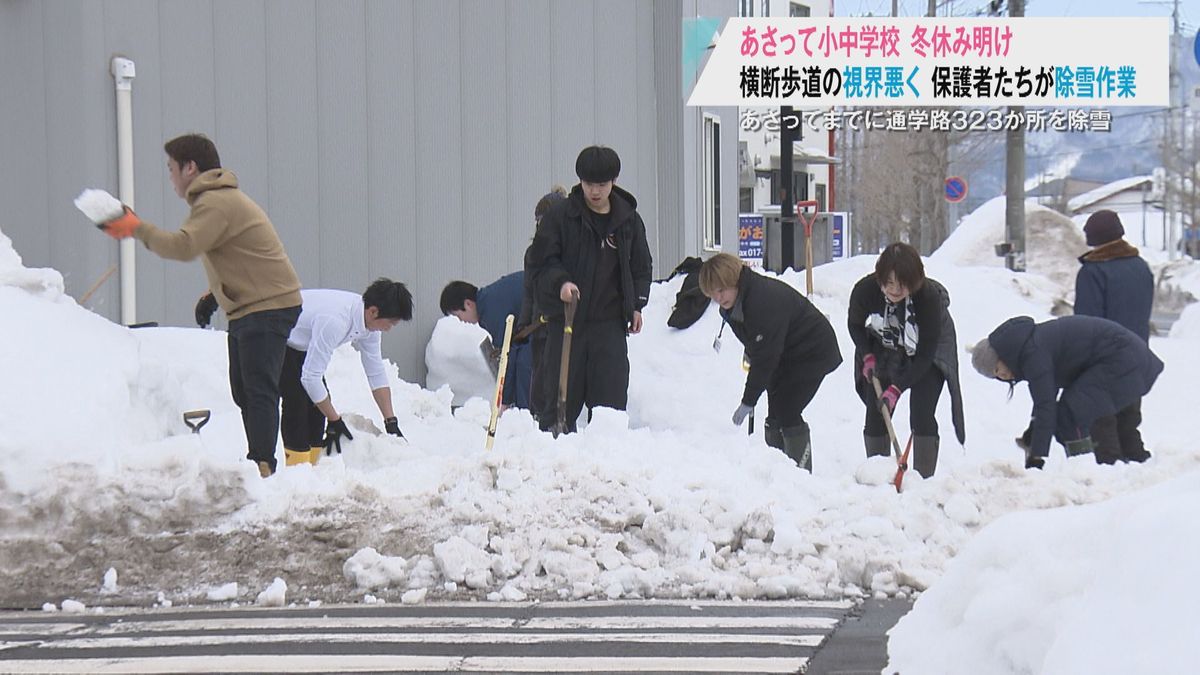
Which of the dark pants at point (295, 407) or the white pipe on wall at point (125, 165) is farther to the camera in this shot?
the white pipe on wall at point (125, 165)

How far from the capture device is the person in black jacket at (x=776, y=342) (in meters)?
7.91

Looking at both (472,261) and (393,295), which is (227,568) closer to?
(393,295)

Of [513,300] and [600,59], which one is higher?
[600,59]

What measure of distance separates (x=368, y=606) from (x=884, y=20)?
15416mm

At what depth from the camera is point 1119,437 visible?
843 cm

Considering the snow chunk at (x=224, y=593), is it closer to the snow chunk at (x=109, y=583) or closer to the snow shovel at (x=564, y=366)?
the snow chunk at (x=109, y=583)

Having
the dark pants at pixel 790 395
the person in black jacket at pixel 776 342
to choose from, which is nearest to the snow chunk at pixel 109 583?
the person in black jacket at pixel 776 342

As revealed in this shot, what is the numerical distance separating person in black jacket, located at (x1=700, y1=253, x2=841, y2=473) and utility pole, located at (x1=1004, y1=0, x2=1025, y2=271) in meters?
16.4

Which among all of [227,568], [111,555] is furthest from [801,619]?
[111,555]

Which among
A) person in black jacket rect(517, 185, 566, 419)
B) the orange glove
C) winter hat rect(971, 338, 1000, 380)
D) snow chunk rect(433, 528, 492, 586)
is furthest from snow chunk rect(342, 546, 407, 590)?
winter hat rect(971, 338, 1000, 380)

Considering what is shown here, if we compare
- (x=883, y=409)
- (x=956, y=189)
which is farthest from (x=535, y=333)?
(x=956, y=189)

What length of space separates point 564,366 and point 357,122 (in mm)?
5005

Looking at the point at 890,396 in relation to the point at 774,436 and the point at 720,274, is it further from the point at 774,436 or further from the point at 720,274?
the point at 720,274

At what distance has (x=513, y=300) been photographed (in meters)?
9.44
